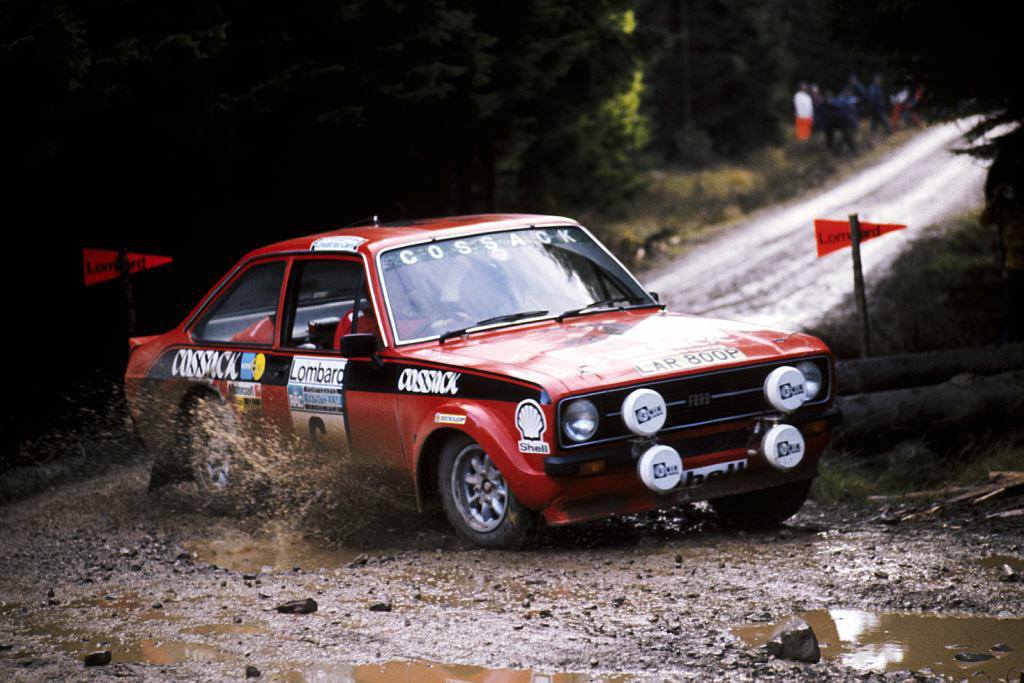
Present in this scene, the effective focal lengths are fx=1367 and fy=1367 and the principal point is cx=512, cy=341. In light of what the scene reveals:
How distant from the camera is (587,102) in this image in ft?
54.5

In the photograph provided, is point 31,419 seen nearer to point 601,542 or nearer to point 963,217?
point 601,542

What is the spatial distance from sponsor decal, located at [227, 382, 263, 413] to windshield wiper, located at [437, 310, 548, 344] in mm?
1404

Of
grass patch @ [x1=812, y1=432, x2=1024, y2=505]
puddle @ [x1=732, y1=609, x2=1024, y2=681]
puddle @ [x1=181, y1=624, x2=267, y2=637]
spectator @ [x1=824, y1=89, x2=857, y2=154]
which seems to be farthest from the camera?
spectator @ [x1=824, y1=89, x2=857, y2=154]

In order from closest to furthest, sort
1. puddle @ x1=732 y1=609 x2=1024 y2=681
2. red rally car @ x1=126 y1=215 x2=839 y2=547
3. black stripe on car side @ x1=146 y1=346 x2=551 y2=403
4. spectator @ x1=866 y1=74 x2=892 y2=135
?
puddle @ x1=732 y1=609 x2=1024 y2=681 < red rally car @ x1=126 y1=215 x2=839 y2=547 < black stripe on car side @ x1=146 y1=346 x2=551 y2=403 < spectator @ x1=866 y1=74 x2=892 y2=135

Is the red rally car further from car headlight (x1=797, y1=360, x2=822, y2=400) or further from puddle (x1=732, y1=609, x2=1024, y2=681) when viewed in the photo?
puddle (x1=732, y1=609, x2=1024, y2=681)

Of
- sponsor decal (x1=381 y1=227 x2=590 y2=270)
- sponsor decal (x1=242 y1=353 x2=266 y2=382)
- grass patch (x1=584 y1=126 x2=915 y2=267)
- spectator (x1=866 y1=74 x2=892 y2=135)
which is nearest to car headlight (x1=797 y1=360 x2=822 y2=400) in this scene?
sponsor decal (x1=381 y1=227 x2=590 y2=270)

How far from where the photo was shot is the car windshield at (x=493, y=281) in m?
7.35

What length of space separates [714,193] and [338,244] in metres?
26.1

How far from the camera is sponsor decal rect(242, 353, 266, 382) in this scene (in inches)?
317

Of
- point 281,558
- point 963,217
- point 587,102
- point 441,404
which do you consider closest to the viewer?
point 441,404

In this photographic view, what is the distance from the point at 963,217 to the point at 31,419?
15277 mm

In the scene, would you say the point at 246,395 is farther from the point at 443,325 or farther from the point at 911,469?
the point at 911,469

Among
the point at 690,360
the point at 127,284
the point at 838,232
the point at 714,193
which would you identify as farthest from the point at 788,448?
the point at 714,193

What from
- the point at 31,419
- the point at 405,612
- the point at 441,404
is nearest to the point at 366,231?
the point at 441,404
